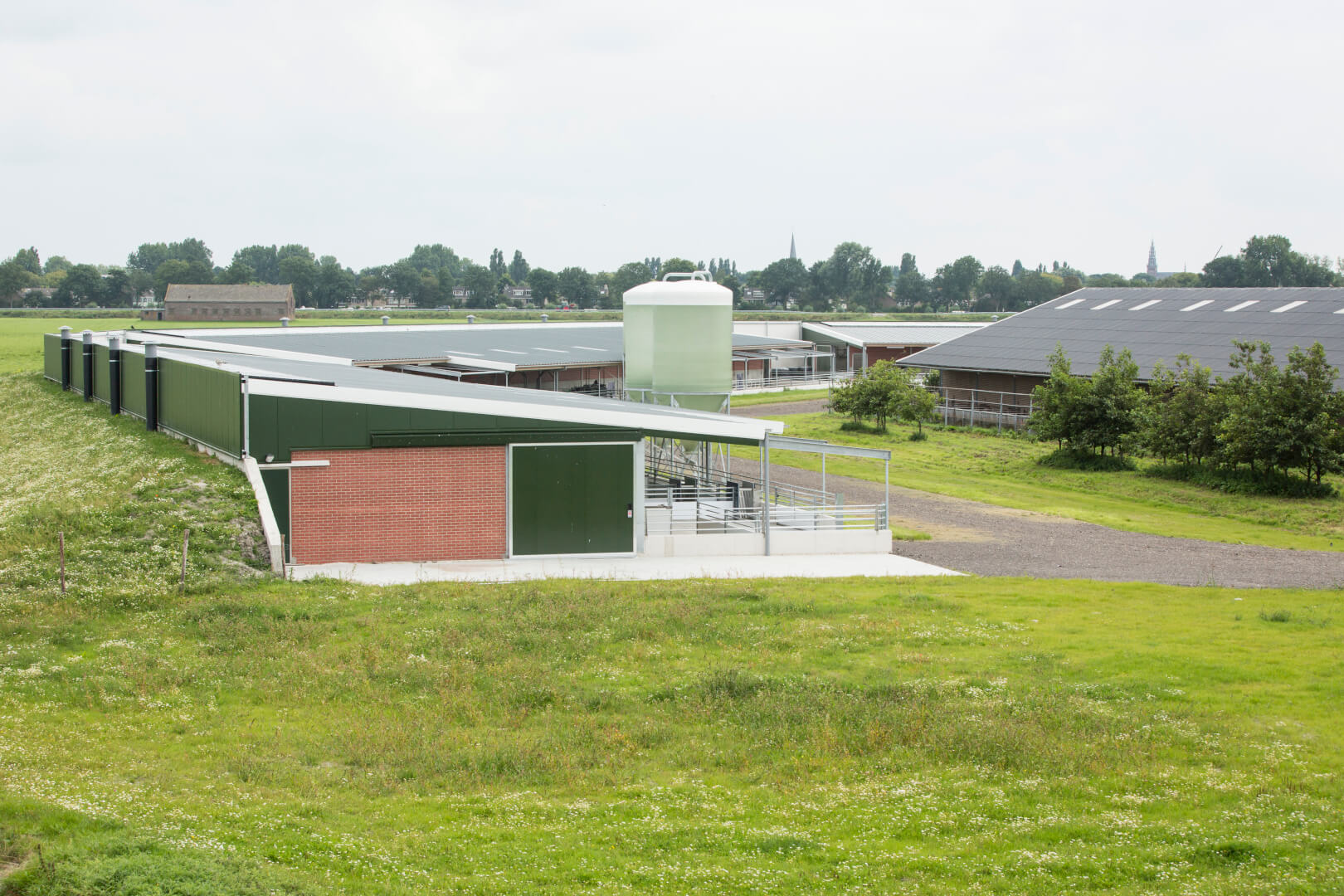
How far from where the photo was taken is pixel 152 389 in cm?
3175

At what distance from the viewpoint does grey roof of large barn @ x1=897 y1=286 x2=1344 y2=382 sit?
51.7 meters

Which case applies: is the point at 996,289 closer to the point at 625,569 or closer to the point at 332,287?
the point at 332,287

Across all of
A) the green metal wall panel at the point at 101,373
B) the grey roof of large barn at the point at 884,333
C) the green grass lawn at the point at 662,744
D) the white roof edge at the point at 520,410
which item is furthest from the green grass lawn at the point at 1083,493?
the grey roof of large barn at the point at 884,333

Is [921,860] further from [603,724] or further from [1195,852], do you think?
[603,724]

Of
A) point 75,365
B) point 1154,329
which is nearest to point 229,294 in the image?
point 75,365

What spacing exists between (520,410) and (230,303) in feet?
404

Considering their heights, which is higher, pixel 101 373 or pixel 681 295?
A: pixel 681 295

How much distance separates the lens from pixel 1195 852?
967 cm

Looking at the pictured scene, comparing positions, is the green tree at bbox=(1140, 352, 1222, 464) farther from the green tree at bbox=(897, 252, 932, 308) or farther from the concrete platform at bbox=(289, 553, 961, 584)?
the green tree at bbox=(897, 252, 932, 308)

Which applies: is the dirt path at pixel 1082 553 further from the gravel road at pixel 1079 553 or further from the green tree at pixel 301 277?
the green tree at pixel 301 277

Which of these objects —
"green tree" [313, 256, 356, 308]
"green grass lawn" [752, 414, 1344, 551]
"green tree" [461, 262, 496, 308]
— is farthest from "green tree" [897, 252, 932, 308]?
"green grass lawn" [752, 414, 1344, 551]

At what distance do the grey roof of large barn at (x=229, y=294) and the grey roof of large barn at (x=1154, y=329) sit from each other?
319 feet

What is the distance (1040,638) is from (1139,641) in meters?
1.53

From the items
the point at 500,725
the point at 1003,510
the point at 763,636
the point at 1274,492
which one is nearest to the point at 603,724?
the point at 500,725
